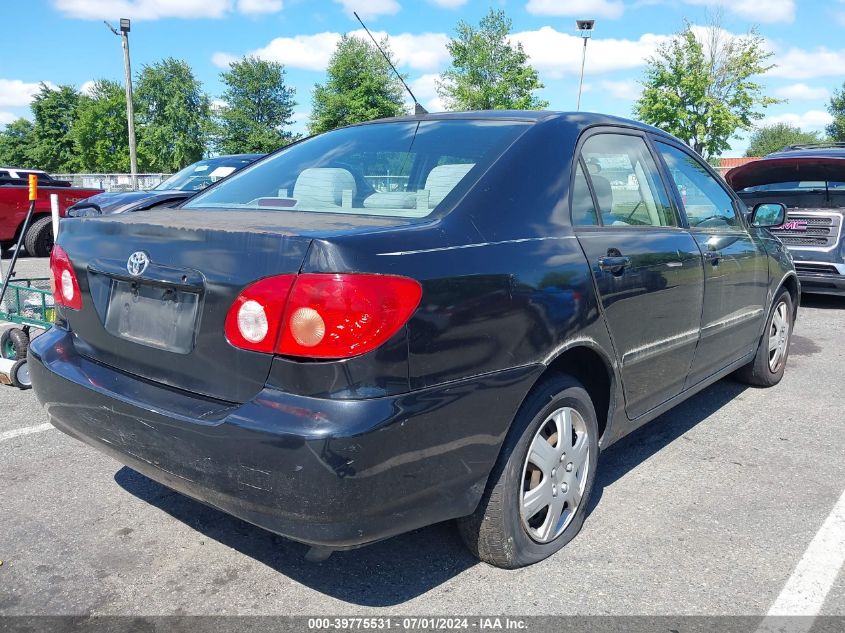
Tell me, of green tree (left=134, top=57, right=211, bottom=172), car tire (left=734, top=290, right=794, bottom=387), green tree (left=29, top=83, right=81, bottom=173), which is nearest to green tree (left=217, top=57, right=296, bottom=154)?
green tree (left=134, top=57, right=211, bottom=172)

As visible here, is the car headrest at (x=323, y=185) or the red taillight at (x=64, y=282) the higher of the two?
the car headrest at (x=323, y=185)

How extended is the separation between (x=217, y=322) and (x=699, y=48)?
98.4 feet

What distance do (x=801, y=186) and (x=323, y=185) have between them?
763 cm

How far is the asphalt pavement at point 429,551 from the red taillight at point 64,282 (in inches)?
36.6

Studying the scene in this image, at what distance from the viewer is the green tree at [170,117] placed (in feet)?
234

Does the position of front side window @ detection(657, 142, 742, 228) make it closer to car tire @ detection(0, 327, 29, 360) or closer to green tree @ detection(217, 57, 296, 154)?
car tire @ detection(0, 327, 29, 360)

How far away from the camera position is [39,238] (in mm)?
12125

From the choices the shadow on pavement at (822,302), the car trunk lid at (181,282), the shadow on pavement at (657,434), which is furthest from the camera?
the shadow on pavement at (822,302)

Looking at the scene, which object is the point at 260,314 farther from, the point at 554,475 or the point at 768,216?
the point at 768,216

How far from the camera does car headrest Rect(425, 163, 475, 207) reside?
2.48 metres

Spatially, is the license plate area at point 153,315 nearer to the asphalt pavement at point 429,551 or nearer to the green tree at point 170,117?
the asphalt pavement at point 429,551

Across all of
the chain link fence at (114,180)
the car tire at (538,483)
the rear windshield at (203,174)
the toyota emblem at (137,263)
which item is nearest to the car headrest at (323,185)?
the toyota emblem at (137,263)

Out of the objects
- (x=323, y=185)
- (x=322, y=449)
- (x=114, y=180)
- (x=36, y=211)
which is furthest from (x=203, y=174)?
(x=114, y=180)

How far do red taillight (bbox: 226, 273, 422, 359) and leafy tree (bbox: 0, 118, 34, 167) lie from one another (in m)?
87.2
